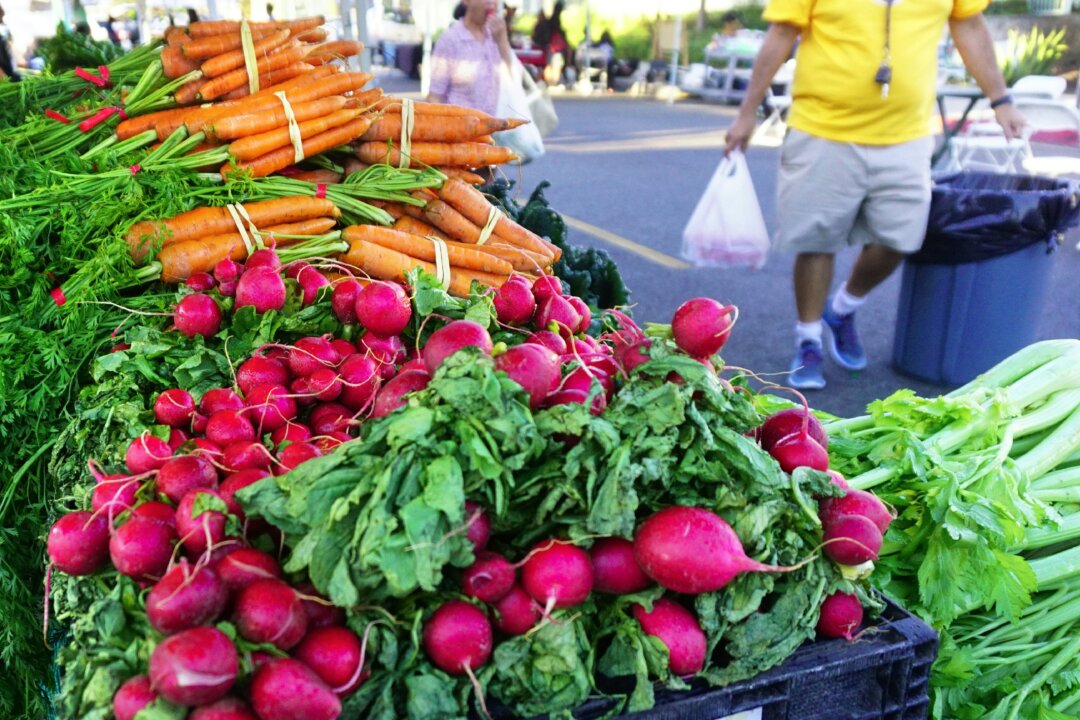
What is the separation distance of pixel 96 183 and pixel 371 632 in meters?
1.84

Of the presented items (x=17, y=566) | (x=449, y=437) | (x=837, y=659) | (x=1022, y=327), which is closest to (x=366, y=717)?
(x=449, y=437)

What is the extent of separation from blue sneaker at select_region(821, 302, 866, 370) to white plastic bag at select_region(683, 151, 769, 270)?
53 cm

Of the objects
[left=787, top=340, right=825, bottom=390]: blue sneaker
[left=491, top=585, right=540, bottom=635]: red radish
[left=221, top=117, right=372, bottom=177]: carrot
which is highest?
[left=221, top=117, right=372, bottom=177]: carrot

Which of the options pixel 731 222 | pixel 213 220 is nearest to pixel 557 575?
pixel 213 220

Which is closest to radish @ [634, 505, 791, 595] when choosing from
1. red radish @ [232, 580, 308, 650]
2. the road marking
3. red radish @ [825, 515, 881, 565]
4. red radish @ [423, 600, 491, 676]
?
red radish @ [825, 515, 881, 565]

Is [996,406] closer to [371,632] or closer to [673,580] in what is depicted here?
[673,580]

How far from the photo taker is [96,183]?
2.43m

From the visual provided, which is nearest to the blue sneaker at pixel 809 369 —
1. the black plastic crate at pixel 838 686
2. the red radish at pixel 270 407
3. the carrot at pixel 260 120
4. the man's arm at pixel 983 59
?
the man's arm at pixel 983 59

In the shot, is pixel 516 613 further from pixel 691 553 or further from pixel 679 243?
pixel 679 243

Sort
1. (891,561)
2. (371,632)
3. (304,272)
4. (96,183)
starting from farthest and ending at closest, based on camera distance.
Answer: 1. (96,183)
2. (304,272)
3. (891,561)
4. (371,632)

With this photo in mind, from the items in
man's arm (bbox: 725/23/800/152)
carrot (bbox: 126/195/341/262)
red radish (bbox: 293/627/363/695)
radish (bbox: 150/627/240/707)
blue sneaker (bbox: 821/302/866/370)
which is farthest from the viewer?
blue sneaker (bbox: 821/302/866/370)

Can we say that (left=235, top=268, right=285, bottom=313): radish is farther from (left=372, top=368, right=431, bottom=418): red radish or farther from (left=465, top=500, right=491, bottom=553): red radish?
(left=465, top=500, right=491, bottom=553): red radish

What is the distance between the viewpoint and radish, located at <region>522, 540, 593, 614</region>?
4.04 ft

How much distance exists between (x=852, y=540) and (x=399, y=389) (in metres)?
0.79
